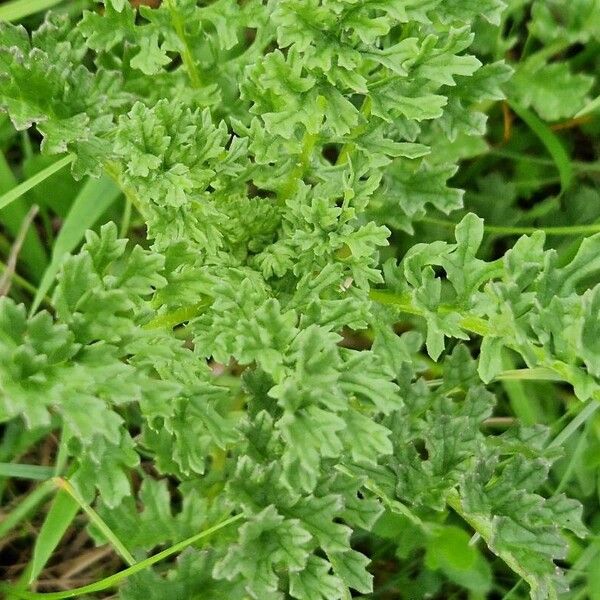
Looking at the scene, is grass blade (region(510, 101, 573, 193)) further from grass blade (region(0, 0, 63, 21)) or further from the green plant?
grass blade (region(0, 0, 63, 21))

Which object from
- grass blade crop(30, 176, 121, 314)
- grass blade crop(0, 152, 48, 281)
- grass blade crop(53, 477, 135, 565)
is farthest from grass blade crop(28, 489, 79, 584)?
grass blade crop(0, 152, 48, 281)

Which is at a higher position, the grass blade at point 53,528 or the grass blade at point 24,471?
the grass blade at point 24,471

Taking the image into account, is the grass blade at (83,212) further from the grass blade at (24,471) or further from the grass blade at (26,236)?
the grass blade at (24,471)

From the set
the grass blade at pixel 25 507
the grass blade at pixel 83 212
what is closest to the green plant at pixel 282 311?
the grass blade at pixel 25 507

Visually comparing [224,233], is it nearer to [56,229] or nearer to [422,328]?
[422,328]

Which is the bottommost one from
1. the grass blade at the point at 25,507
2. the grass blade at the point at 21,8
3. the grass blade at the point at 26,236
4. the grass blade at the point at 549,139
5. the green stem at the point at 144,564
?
the grass blade at the point at 25,507

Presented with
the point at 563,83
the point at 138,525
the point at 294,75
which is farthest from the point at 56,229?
the point at 563,83

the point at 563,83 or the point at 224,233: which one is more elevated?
the point at 224,233
